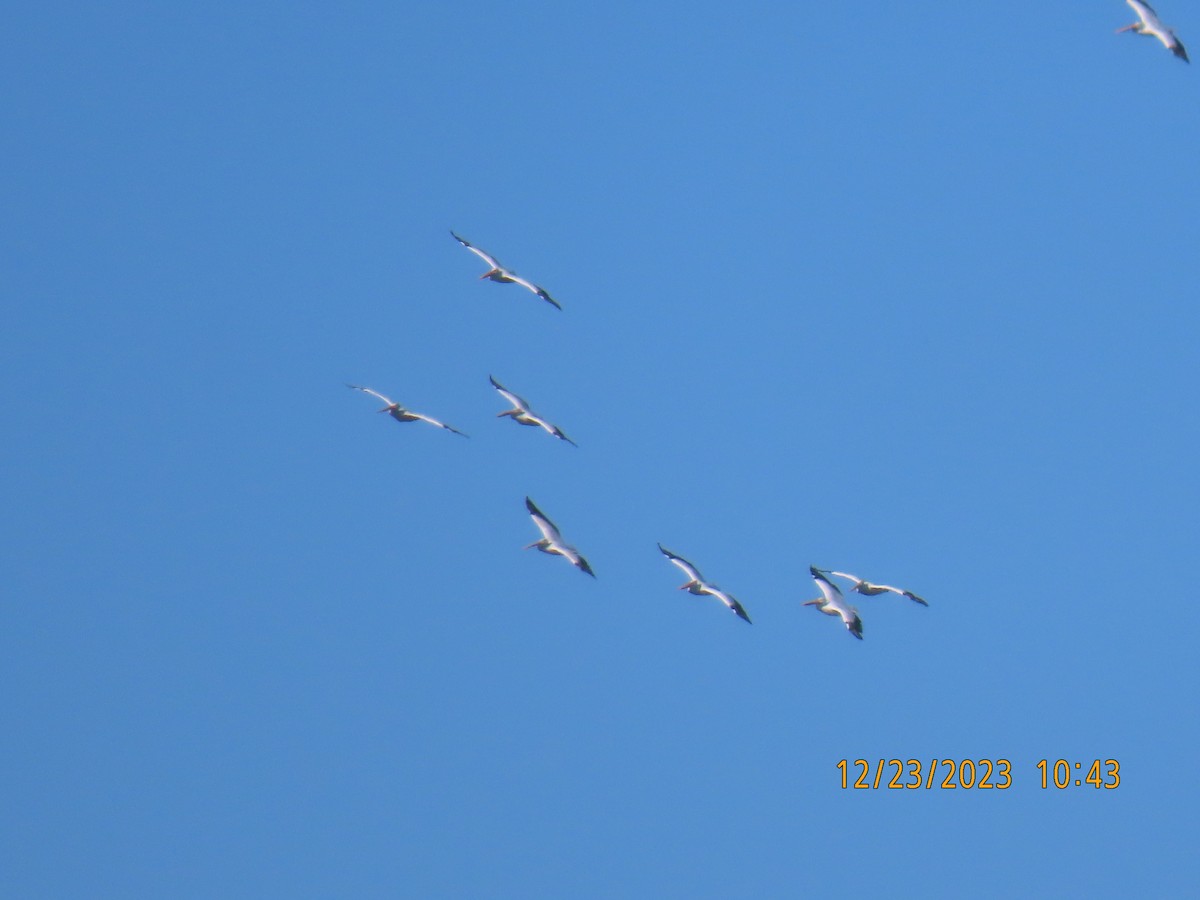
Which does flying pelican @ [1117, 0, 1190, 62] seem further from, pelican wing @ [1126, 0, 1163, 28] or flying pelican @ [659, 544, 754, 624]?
flying pelican @ [659, 544, 754, 624]

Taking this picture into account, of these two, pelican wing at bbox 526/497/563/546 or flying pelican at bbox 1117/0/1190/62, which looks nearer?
flying pelican at bbox 1117/0/1190/62

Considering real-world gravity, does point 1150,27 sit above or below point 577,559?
above

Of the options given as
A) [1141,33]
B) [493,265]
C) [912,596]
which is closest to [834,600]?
[912,596]

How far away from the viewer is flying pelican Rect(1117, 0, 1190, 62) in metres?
39.2

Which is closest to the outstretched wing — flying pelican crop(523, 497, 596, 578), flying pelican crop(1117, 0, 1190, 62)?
flying pelican crop(523, 497, 596, 578)

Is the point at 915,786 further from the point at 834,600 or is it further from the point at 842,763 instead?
the point at 834,600

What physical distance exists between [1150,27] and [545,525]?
14.0 metres

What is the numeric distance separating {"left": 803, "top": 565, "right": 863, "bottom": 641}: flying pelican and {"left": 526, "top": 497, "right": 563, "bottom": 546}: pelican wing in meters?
4.79

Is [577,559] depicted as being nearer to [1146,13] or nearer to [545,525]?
[545,525]

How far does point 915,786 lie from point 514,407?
44.8 ft

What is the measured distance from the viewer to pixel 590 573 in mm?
43625

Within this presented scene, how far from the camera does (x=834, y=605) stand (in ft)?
150

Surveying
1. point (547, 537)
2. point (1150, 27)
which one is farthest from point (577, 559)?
point (1150, 27)

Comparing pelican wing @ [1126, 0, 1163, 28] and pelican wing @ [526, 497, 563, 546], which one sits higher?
pelican wing @ [1126, 0, 1163, 28]
